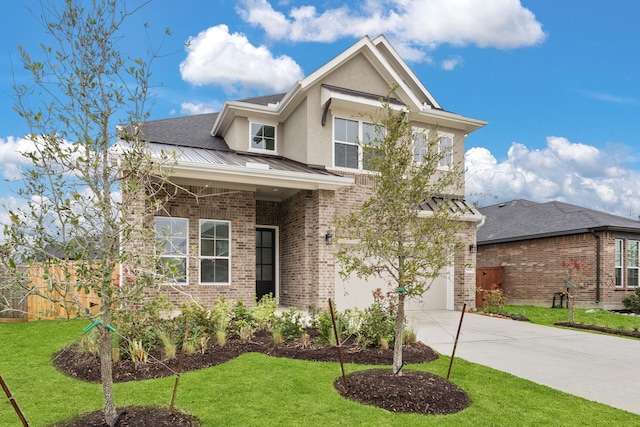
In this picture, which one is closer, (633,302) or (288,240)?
(288,240)

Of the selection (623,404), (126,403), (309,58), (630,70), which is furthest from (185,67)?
(630,70)

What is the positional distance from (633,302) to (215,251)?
14842mm

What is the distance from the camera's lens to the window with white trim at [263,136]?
13.3 metres

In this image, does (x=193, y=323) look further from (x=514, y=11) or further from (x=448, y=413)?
(x=514, y=11)

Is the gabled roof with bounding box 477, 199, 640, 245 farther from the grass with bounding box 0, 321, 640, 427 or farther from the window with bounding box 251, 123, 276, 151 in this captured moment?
the grass with bounding box 0, 321, 640, 427

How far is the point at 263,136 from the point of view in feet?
44.4

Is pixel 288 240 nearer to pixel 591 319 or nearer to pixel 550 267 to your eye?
pixel 591 319

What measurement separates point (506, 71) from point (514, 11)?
5.88 ft

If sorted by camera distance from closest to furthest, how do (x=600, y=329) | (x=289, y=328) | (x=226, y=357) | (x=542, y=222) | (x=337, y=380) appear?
(x=337, y=380)
(x=226, y=357)
(x=289, y=328)
(x=600, y=329)
(x=542, y=222)

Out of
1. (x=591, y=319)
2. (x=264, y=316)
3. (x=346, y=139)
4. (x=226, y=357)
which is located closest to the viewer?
(x=226, y=357)

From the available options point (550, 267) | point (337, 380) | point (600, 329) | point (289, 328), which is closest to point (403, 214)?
point (337, 380)

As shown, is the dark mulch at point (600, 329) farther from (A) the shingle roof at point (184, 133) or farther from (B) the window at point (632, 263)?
(A) the shingle roof at point (184, 133)

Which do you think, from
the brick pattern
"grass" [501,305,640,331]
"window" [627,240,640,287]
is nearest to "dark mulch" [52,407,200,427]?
"grass" [501,305,640,331]

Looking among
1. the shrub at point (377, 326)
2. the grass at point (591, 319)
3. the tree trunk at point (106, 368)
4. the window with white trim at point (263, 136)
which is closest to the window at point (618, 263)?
the grass at point (591, 319)
